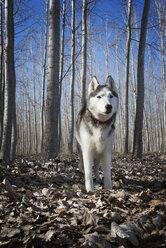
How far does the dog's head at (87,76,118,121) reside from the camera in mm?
2963

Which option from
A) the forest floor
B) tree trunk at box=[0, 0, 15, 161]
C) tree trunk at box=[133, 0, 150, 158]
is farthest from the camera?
tree trunk at box=[133, 0, 150, 158]

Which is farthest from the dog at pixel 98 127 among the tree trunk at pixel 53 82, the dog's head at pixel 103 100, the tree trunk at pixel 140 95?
the tree trunk at pixel 140 95

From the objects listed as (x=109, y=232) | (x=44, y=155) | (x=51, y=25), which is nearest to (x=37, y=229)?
(x=109, y=232)

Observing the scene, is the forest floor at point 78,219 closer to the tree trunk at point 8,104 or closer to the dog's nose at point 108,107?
the dog's nose at point 108,107

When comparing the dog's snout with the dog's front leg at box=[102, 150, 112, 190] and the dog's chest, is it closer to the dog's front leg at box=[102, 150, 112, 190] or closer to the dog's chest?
the dog's chest

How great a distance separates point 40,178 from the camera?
3.81m

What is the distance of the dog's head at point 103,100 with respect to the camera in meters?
2.96

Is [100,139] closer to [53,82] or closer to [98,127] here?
[98,127]

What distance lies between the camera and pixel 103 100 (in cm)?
301

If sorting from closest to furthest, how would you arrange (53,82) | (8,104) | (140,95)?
(53,82), (8,104), (140,95)

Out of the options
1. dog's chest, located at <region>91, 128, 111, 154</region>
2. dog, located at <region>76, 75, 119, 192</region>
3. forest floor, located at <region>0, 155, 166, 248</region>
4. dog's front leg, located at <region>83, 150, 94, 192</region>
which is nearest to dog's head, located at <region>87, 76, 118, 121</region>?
dog, located at <region>76, 75, 119, 192</region>

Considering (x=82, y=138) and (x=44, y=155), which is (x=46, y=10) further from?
(x=82, y=138)

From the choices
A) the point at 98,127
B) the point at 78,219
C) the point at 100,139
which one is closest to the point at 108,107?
the point at 98,127

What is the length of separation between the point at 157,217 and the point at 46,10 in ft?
58.8
